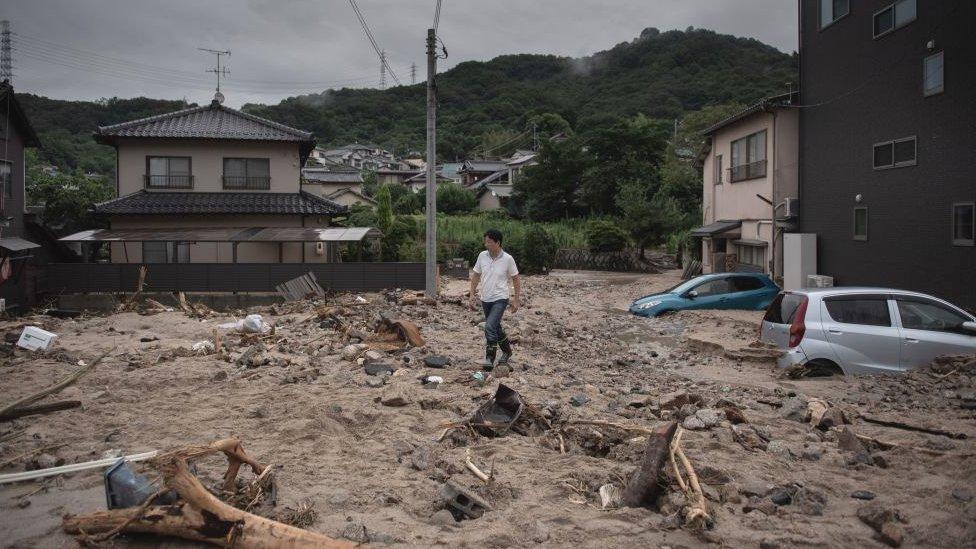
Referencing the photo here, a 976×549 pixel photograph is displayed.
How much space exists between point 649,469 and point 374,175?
68610 millimetres

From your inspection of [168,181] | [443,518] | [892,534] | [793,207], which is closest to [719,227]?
[793,207]

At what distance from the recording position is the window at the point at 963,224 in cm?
1279

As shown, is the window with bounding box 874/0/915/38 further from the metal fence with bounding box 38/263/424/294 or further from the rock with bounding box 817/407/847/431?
the metal fence with bounding box 38/263/424/294

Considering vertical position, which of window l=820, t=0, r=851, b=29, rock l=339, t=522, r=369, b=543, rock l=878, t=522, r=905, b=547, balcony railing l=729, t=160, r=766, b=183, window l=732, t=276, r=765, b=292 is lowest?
rock l=339, t=522, r=369, b=543

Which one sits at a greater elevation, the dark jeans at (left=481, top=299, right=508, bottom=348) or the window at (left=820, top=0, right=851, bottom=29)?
the window at (left=820, top=0, right=851, bottom=29)

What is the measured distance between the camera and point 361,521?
3.87 meters

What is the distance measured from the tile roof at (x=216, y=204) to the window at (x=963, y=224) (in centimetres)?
1978

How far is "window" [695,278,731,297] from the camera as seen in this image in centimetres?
1577

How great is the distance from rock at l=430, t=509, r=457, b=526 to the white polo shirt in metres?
4.50

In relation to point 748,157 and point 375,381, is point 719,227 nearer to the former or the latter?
point 748,157

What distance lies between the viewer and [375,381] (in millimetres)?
7738

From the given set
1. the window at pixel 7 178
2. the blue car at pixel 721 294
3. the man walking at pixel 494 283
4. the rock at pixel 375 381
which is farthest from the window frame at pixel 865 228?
the window at pixel 7 178

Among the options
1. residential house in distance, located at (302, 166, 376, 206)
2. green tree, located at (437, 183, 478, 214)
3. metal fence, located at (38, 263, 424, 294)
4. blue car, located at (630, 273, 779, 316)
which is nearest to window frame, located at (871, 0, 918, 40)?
blue car, located at (630, 273, 779, 316)

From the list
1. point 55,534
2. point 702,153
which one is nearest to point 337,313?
point 55,534
